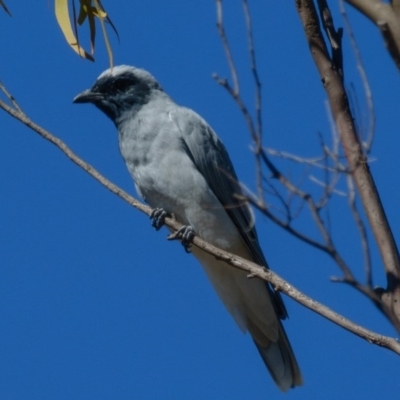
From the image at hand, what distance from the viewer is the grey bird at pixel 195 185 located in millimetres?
5984

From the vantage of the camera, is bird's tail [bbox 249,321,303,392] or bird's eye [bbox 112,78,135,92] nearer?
bird's tail [bbox 249,321,303,392]

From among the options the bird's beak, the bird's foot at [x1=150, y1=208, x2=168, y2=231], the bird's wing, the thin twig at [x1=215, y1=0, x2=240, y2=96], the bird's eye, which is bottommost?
the thin twig at [x1=215, y1=0, x2=240, y2=96]

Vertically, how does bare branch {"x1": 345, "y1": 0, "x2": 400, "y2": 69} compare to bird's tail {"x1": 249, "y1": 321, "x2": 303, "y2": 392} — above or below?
below

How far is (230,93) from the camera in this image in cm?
278

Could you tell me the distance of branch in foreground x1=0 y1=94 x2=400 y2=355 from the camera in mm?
2809

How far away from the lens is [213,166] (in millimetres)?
6164

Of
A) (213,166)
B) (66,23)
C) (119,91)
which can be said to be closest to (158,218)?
(213,166)

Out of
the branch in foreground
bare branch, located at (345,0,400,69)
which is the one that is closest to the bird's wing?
the branch in foreground

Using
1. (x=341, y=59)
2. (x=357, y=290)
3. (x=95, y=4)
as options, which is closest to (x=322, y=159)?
(x=341, y=59)

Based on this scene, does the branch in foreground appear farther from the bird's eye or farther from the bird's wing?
the bird's eye

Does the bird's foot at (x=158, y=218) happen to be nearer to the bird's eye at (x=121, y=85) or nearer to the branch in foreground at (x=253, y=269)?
the branch in foreground at (x=253, y=269)

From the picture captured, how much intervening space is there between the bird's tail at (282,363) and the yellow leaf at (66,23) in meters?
2.92

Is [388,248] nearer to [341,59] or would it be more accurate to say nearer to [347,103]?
[347,103]

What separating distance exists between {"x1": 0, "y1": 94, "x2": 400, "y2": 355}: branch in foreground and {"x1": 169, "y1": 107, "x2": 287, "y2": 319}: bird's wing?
902 mm
